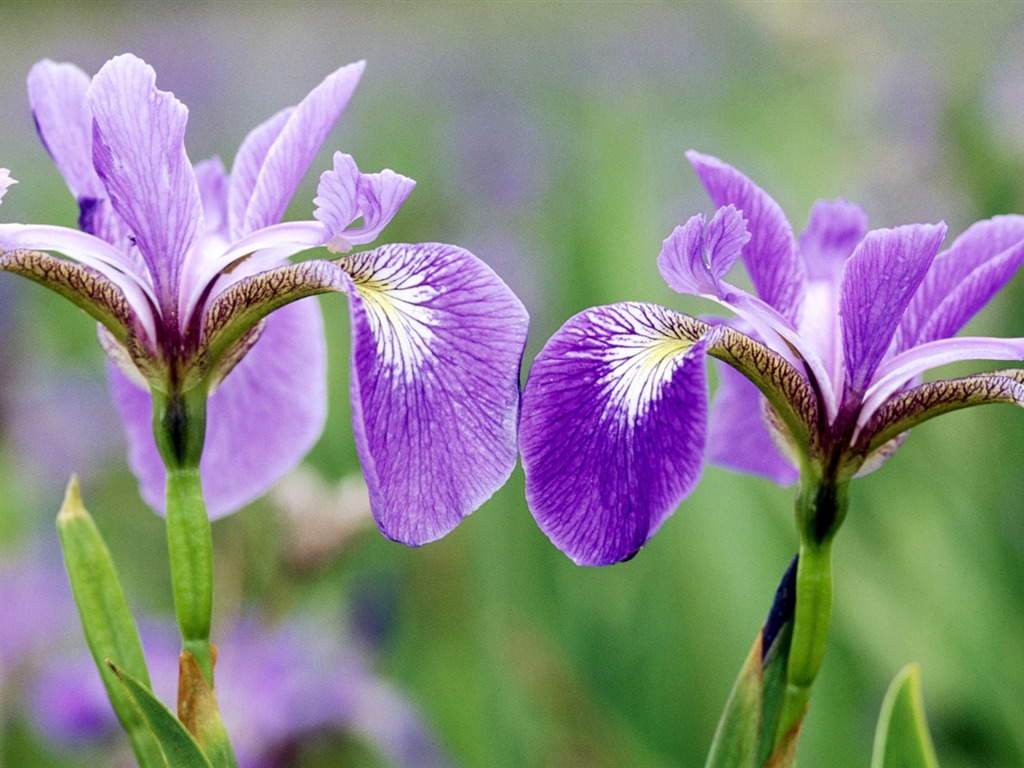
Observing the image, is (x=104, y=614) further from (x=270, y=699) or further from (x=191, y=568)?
(x=270, y=699)

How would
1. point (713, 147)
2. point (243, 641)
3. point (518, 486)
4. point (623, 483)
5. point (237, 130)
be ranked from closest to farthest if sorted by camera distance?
point (623, 483)
point (243, 641)
point (518, 486)
point (713, 147)
point (237, 130)

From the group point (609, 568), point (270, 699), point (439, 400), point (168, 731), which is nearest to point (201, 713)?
point (168, 731)

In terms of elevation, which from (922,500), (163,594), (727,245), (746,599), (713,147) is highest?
(713,147)

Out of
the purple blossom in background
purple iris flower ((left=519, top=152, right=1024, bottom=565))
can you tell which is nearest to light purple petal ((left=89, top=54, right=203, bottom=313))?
purple iris flower ((left=519, top=152, right=1024, bottom=565))

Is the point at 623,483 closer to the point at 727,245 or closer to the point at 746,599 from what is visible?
the point at 727,245

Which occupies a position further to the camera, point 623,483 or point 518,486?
point 518,486

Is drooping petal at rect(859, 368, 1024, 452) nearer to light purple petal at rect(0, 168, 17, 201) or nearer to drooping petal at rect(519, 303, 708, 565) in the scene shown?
drooping petal at rect(519, 303, 708, 565)

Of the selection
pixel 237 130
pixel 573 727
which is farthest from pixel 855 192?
pixel 237 130
